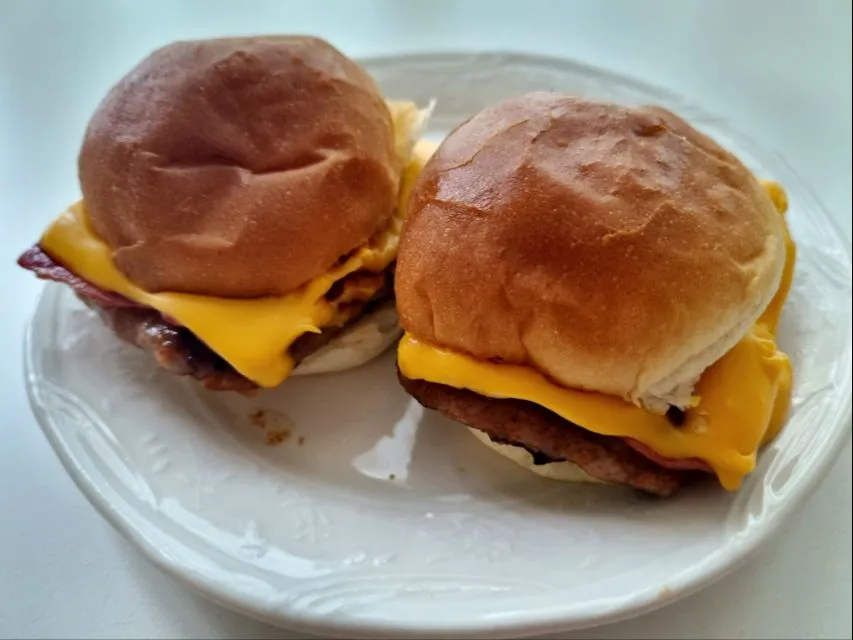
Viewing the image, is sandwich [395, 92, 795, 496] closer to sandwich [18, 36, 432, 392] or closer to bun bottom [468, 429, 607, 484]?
bun bottom [468, 429, 607, 484]

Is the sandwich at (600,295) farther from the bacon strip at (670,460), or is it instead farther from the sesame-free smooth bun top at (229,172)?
the sesame-free smooth bun top at (229,172)

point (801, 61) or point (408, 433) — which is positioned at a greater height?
point (801, 61)

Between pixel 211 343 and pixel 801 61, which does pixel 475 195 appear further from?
pixel 801 61

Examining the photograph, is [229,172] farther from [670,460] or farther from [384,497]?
[670,460]

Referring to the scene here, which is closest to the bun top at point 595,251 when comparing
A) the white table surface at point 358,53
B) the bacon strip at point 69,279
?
the white table surface at point 358,53

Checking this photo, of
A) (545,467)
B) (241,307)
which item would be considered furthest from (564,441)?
(241,307)

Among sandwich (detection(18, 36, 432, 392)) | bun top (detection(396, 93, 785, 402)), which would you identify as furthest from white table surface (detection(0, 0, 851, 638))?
bun top (detection(396, 93, 785, 402))

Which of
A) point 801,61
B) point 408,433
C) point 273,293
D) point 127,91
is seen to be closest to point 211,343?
A: point 273,293
